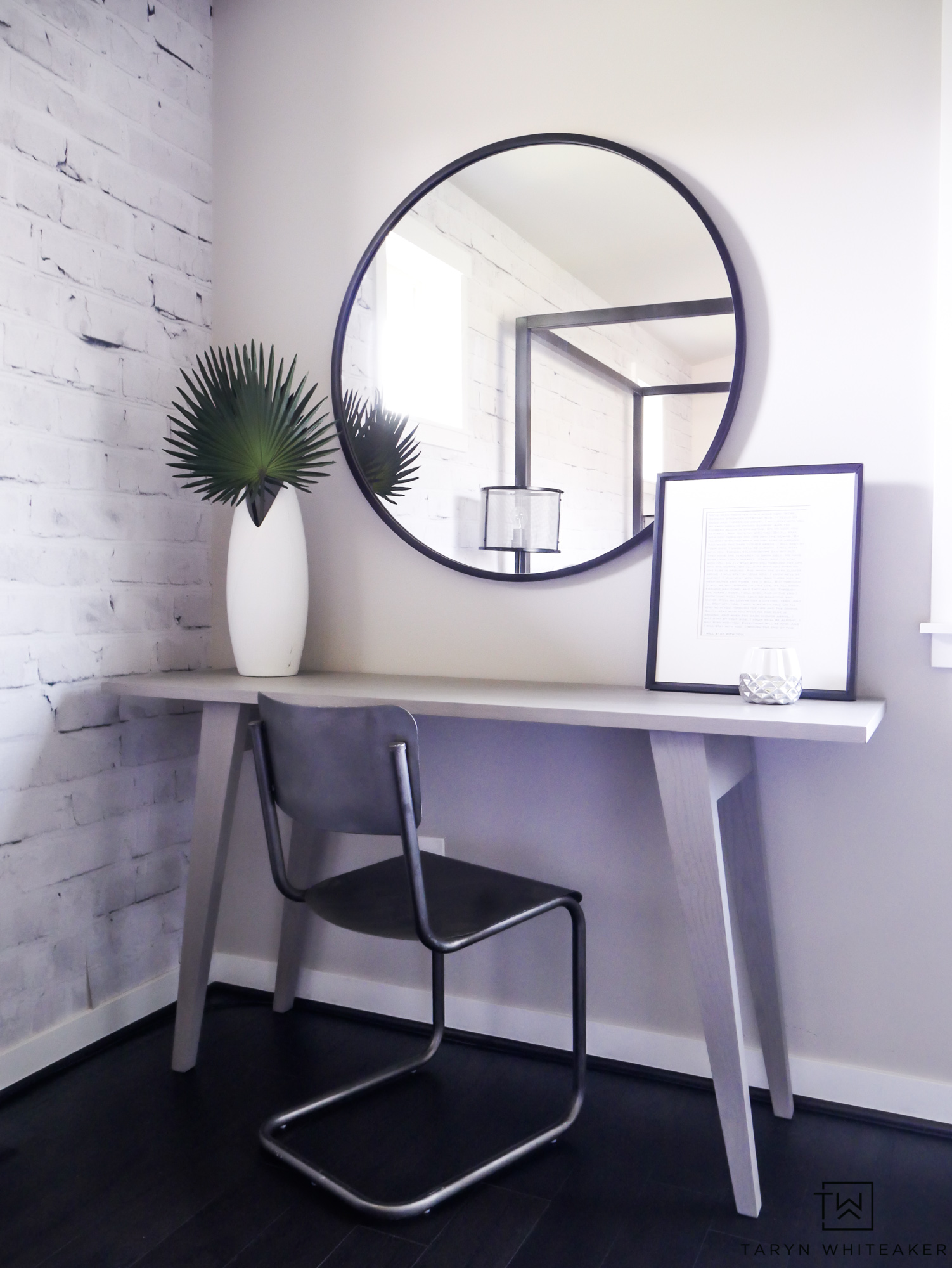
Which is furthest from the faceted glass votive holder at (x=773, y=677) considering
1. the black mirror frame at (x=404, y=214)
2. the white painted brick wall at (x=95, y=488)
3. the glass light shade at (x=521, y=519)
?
the white painted brick wall at (x=95, y=488)

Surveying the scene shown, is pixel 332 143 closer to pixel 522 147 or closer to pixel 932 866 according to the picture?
pixel 522 147

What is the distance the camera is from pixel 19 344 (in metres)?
1.84

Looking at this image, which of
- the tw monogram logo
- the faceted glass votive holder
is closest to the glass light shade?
the faceted glass votive holder

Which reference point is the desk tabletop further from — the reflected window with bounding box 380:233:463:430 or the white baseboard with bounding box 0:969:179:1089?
the white baseboard with bounding box 0:969:179:1089

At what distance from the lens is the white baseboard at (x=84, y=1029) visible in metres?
1.84

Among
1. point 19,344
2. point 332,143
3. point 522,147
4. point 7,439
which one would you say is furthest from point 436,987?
point 332,143

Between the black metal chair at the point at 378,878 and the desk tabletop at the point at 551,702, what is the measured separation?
166 millimetres

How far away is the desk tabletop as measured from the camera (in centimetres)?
135

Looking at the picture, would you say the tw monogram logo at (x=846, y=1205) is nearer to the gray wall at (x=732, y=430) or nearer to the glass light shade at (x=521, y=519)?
the gray wall at (x=732, y=430)

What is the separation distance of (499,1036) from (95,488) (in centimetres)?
145

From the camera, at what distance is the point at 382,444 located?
2.11 m

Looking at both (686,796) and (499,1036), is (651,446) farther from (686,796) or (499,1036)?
(499,1036)

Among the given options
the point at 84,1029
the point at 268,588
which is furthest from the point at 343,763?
the point at 84,1029

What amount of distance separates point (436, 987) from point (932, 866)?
37.8 inches
